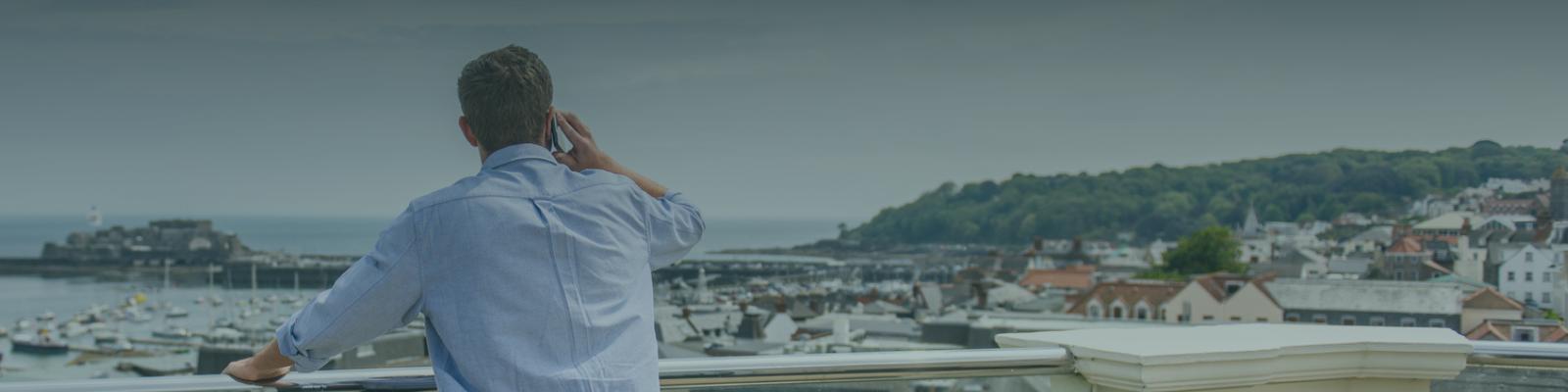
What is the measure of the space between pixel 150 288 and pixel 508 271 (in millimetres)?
72638

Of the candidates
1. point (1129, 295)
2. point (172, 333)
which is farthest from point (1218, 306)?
point (172, 333)

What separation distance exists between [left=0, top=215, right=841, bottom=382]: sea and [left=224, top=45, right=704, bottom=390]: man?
0.09m

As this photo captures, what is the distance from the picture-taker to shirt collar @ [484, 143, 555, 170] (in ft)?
4.56

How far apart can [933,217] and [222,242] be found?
46306 millimetres

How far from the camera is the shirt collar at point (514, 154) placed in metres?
1.39

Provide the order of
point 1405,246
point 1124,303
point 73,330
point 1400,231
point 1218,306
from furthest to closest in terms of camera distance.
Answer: point 1400,231 < point 73,330 < point 1405,246 < point 1124,303 < point 1218,306

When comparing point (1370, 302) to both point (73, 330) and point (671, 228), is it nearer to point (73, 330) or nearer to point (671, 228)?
point (671, 228)

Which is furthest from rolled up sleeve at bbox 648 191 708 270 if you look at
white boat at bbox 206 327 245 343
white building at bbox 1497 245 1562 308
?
white boat at bbox 206 327 245 343

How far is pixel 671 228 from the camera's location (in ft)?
4.92

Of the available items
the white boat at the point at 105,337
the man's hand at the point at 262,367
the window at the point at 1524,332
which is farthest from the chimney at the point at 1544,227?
the white boat at the point at 105,337

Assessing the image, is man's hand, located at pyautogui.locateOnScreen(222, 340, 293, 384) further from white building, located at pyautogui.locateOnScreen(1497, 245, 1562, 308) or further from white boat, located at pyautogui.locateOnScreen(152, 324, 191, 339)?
white boat, located at pyautogui.locateOnScreen(152, 324, 191, 339)

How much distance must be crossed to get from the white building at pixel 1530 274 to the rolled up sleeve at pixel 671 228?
34337mm

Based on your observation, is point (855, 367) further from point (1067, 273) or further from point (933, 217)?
point (933, 217)

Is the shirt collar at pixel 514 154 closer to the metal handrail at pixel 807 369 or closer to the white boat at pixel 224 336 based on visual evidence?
the metal handrail at pixel 807 369
